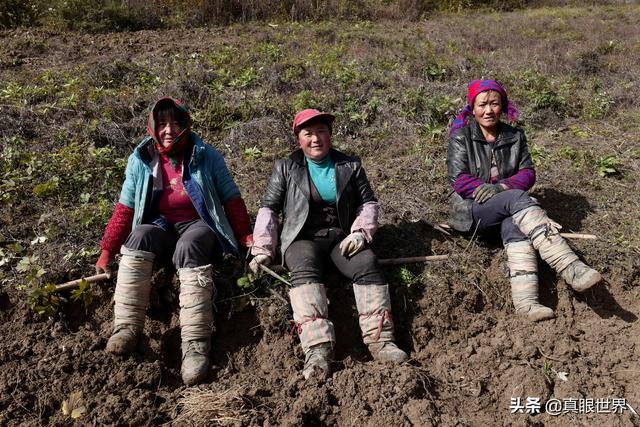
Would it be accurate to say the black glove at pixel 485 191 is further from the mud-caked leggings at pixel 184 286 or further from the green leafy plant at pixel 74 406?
the green leafy plant at pixel 74 406

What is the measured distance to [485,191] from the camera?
3.84 m

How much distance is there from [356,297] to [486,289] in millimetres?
1090

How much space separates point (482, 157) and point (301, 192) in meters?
1.56

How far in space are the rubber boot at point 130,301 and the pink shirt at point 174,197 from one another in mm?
443

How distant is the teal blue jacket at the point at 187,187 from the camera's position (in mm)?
3539

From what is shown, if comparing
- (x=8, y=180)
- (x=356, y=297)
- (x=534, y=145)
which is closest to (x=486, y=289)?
(x=356, y=297)

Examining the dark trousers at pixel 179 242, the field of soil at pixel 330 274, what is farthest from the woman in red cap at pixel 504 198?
the dark trousers at pixel 179 242

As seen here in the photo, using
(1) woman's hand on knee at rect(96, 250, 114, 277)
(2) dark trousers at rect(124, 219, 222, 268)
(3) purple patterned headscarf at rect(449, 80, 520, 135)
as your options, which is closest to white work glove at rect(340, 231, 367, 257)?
(2) dark trousers at rect(124, 219, 222, 268)

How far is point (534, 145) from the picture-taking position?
5.66 m

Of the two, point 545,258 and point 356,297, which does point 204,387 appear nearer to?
point 356,297

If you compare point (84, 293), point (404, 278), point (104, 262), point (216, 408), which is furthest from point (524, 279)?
point (84, 293)

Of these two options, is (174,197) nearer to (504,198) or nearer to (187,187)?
(187,187)

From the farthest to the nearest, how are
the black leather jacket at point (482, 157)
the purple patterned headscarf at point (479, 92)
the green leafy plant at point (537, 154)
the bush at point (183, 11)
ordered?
1. the bush at point (183, 11)
2. the green leafy plant at point (537, 154)
3. the black leather jacket at point (482, 157)
4. the purple patterned headscarf at point (479, 92)

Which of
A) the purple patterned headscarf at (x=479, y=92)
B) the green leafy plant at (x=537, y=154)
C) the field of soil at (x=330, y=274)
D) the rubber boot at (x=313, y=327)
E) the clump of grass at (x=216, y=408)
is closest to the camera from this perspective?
the clump of grass at (x=216, y=408)
